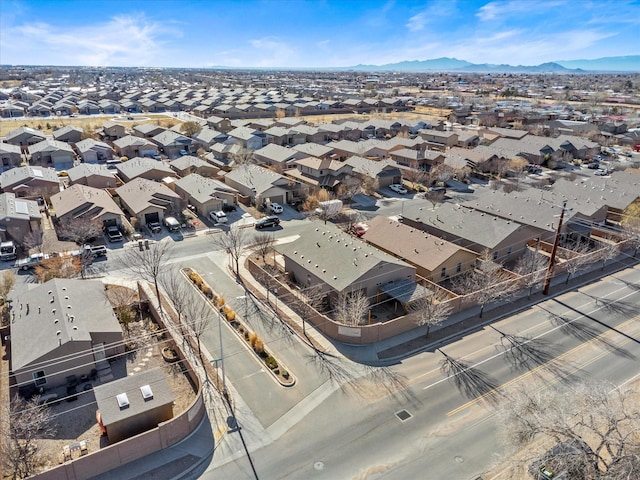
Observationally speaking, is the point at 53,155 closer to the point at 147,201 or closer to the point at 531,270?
the point at 147,201

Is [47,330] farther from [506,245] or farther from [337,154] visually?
[337,154]

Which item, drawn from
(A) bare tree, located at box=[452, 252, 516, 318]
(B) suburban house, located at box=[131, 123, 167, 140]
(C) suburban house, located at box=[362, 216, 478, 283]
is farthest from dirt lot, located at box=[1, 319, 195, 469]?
(B) suburban house, located at box=[131, 123, 167, 140]

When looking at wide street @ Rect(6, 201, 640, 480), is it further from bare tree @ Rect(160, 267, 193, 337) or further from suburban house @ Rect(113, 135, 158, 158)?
suburban house @ Rect(113, 135, 158, 158)

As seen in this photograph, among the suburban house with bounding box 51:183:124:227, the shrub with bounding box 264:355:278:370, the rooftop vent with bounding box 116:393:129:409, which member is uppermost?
the suburban house with bounding box 51:183:124:227

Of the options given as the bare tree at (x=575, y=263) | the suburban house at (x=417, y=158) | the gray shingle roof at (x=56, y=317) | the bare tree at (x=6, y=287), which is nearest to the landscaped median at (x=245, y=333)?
the gray shingle roof at (x=56, y=317)

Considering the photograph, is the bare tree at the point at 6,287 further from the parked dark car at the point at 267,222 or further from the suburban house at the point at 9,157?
the suburban house at the point at 9,157

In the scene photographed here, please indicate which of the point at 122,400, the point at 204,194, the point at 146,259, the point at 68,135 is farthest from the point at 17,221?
the point at 68,135
